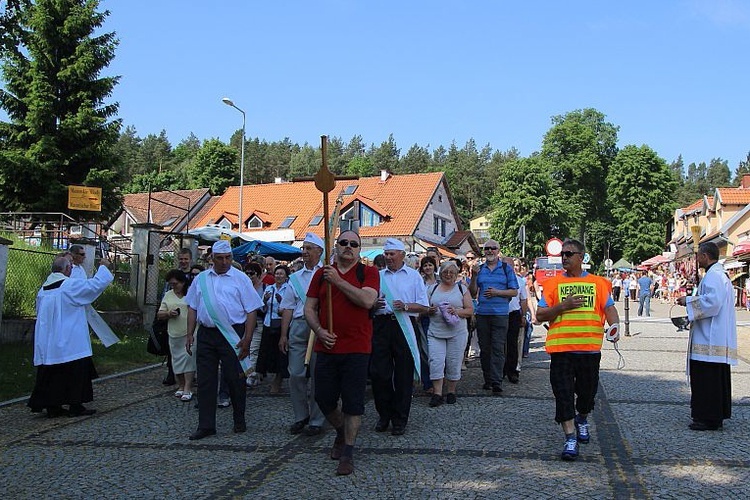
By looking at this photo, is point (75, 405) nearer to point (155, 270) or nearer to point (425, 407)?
point (425, 407)

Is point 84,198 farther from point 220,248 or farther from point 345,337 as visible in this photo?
point 345,337

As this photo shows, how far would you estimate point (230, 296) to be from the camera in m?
7.27

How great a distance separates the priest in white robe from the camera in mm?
7270

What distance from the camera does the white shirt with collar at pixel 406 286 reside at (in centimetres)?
782

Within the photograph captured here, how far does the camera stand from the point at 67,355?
8086mm

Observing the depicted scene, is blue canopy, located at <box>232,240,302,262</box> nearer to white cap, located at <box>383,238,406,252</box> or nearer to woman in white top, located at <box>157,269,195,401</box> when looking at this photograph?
woman in white top, located at <box>157,269,195,401</box>

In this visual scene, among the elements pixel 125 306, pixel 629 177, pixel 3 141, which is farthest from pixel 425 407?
pixel 629 177

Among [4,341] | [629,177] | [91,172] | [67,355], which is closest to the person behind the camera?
[67,355]

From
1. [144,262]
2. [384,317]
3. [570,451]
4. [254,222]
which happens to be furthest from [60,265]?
[254,222]

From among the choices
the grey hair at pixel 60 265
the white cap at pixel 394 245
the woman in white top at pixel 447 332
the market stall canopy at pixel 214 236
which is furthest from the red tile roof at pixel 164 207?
the white cap at pixel 394 245

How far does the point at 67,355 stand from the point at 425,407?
156 inches

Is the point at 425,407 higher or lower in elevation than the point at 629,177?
lower

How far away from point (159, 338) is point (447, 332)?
12.1 ft

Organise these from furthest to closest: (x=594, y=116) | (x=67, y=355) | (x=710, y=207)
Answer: (x=594, y=116)
(x=710, y=207)
(x=67, y=355)
